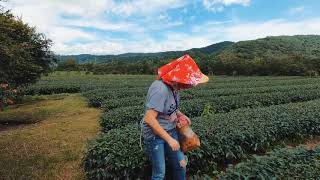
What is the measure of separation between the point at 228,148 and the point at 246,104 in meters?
11.9

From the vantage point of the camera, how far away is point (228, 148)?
9.48m

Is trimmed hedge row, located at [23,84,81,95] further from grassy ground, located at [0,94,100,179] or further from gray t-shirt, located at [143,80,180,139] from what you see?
gray t-shirt, located at [143,80,180,139]

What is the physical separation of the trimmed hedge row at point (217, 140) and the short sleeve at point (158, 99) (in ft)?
9.37

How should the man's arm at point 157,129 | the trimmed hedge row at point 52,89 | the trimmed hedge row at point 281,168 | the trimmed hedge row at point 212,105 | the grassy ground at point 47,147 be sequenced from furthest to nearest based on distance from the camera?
the trimmed hedge row at point 52,89 < the trimmed hedge row at point 212,105 < the grassy ground at point 47,147 < the trimmed hedge row at point 281,168 < the man's arm at point 157,129

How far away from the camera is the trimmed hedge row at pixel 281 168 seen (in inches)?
231

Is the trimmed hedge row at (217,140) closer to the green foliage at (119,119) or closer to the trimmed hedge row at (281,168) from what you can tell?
the trimmed hedge row at (281,168)

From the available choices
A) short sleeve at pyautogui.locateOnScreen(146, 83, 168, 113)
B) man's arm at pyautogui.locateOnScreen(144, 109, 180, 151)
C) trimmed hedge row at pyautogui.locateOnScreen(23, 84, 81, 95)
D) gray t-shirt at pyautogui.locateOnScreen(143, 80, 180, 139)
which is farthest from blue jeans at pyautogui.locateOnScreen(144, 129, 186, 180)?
trimmed hedge row at pyautogui.locateOnScreen(23, 84, 81, 95)

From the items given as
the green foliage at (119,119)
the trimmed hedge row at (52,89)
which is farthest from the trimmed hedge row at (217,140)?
the trimmed hedge row at (52,89)

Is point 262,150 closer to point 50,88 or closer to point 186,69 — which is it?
point 186,69

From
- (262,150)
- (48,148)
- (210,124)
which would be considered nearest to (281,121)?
(262,150)

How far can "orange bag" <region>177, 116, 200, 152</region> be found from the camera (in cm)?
557

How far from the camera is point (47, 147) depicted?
12297mm

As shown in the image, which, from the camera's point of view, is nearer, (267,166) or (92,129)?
(267,166)

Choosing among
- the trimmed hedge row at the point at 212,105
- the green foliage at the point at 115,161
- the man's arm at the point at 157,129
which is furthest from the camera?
the trimmed hedge row at the point at 212,105
